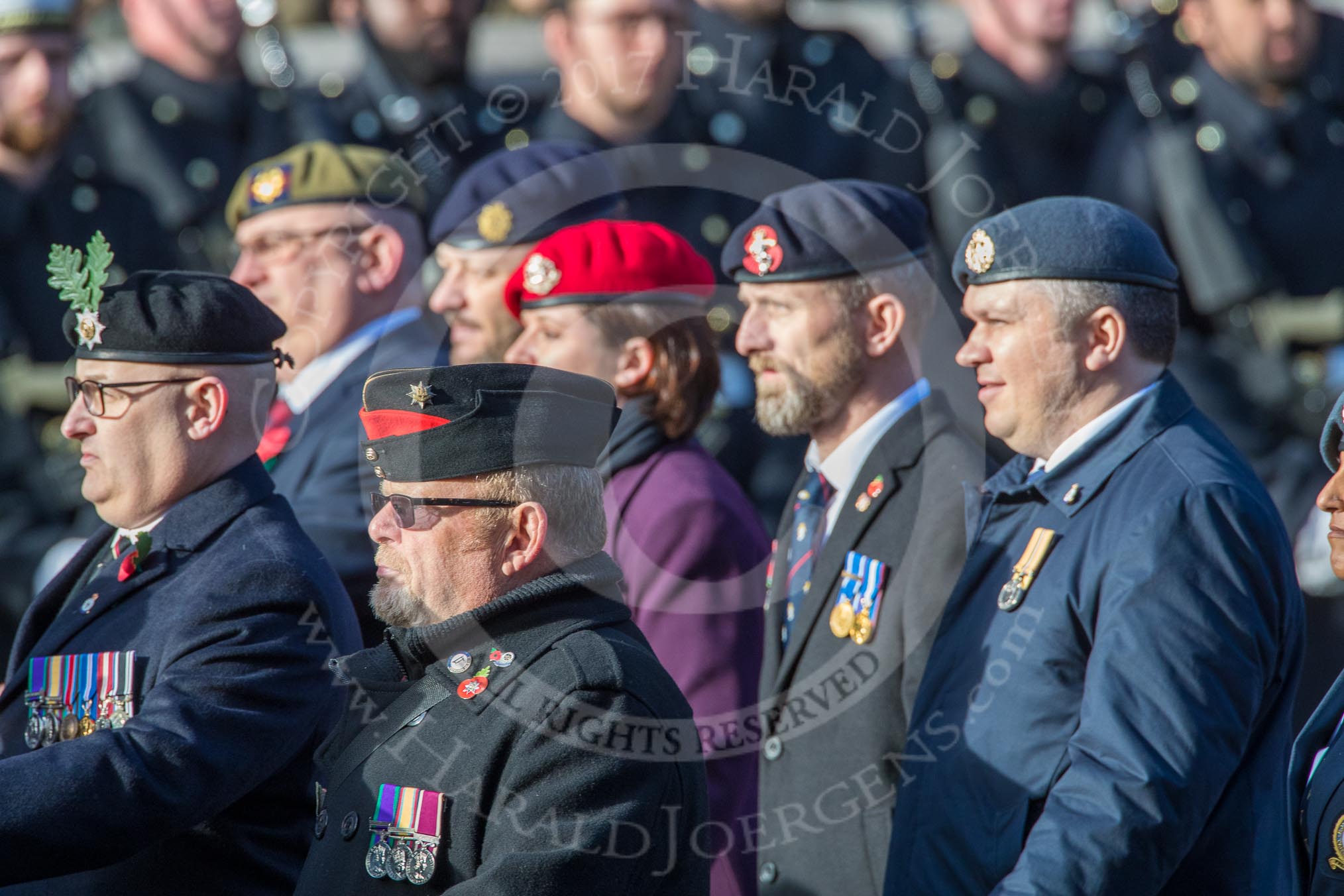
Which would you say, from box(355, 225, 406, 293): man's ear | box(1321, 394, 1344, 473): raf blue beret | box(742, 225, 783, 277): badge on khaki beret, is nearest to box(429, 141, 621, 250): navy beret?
box(355, 225, 406, 293): man's ear

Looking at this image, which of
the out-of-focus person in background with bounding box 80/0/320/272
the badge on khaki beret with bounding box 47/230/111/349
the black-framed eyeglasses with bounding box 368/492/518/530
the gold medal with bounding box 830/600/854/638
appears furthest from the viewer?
the out-of-focus person in background with bounding box 80/0/320/272

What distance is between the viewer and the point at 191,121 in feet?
22.3

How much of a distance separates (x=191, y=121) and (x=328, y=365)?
249cm

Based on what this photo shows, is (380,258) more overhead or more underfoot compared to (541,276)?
more overhead

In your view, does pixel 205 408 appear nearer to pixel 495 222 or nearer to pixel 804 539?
pixel 804 539

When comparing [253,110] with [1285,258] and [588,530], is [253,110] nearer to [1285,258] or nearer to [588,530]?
[1285,258]

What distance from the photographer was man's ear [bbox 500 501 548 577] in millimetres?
2719

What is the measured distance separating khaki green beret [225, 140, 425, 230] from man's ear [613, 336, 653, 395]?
1208mm

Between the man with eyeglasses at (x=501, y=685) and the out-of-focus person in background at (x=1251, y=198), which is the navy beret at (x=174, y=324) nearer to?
the man with eyeglasses at (x=501, y=685)

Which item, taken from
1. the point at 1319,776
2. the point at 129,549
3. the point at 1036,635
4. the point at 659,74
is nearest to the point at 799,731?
the point at 1036,635

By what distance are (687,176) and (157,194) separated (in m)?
2.06

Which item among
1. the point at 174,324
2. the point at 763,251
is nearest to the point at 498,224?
the point at 763,251

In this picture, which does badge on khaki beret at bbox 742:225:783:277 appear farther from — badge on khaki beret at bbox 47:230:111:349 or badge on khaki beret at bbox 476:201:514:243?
badge on khaki beret at bbox 47:230:111:349

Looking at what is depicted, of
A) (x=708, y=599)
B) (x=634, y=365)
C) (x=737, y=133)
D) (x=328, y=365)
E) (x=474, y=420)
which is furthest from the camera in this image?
(x=737, y=133)
